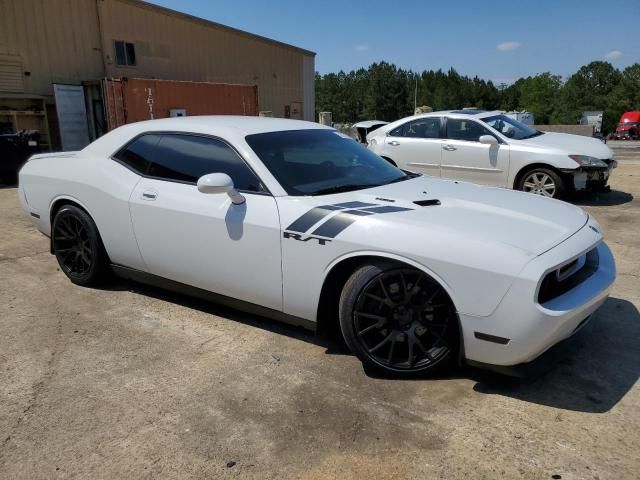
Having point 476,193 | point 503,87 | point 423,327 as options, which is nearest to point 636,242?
point 476,193

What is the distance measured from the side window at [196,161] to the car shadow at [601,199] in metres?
6.41

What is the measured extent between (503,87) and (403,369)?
5186 inches

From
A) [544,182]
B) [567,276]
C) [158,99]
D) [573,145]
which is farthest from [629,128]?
A: [567,276]

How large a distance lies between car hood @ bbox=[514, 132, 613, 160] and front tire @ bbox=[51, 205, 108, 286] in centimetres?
610

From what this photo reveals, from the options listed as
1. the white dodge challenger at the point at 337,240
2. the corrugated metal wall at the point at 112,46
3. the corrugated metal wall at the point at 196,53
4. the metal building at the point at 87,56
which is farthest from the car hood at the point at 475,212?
the corrugated metal wall at the point at 196,53

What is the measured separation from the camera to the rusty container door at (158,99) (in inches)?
624

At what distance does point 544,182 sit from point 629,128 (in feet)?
151

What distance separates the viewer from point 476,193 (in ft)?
11.3

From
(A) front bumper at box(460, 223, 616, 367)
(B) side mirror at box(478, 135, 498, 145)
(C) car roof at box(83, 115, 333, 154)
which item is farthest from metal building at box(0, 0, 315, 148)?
(A) front bumper at box(460, 223, 616, 367)

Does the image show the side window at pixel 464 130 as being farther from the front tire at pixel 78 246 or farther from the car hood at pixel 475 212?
the front tire at pixel 78 246

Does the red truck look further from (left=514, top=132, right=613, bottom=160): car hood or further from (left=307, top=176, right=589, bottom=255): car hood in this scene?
(left=307, top=176, right=589, bottom=255): car hood

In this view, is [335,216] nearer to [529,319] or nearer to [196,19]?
[529,319]

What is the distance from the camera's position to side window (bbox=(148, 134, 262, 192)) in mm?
3404

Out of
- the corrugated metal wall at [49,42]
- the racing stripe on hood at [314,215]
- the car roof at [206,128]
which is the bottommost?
the racing stripe on hood at [314,215]
